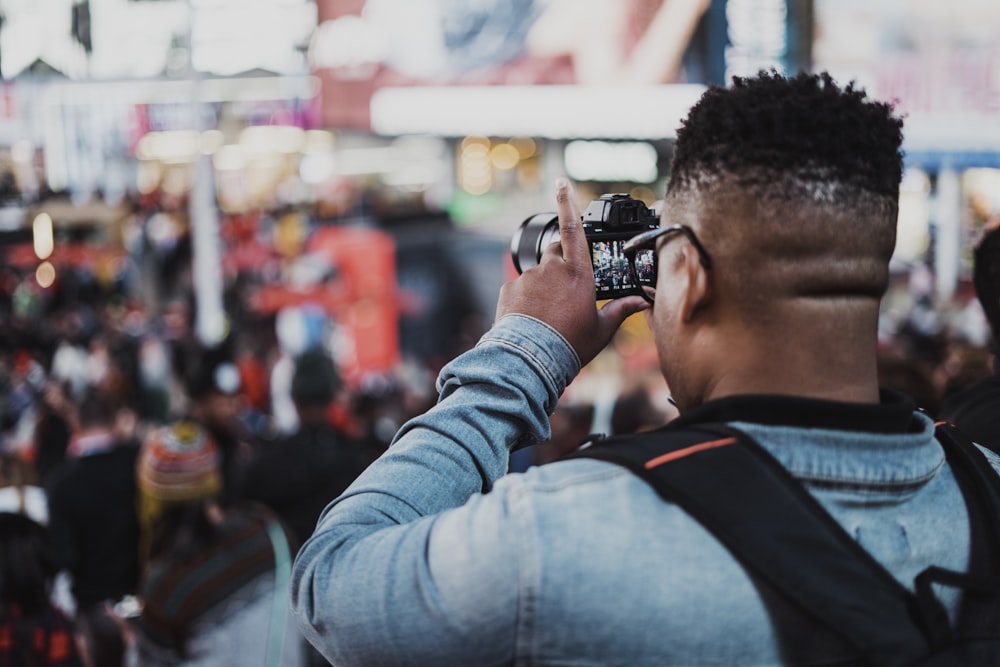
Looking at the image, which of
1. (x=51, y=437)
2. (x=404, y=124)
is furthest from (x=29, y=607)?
(x=404, y=124)

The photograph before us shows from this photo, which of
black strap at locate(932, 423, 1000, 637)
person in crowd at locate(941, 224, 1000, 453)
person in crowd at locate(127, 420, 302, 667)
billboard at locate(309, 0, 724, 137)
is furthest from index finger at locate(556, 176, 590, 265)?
billboard at locate(309, 0, 724, 137)

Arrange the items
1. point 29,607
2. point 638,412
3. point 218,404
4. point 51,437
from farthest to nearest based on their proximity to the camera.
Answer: point 51,437, point 218,404, point 638,412, point 29,607

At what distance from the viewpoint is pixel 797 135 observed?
44.9 inches

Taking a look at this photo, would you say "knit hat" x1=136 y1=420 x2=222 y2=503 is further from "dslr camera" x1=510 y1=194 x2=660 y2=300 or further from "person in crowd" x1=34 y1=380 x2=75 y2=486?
"person in crowd" x1=34 y1=380 x2=75 y2=486

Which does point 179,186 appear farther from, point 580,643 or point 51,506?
point 580,643

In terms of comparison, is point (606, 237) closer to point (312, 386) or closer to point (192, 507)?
point (192, 507)

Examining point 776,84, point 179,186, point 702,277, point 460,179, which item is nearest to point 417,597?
point 702,277

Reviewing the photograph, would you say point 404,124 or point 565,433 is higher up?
point 404,124

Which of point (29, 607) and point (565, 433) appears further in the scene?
point (565, 433)

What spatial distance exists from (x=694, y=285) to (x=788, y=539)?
0.29 m

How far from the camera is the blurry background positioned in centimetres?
886

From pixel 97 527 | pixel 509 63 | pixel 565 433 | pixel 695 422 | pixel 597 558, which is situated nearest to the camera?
pixel 597 558

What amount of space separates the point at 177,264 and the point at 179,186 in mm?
11431

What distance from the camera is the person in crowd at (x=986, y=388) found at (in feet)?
6.56
